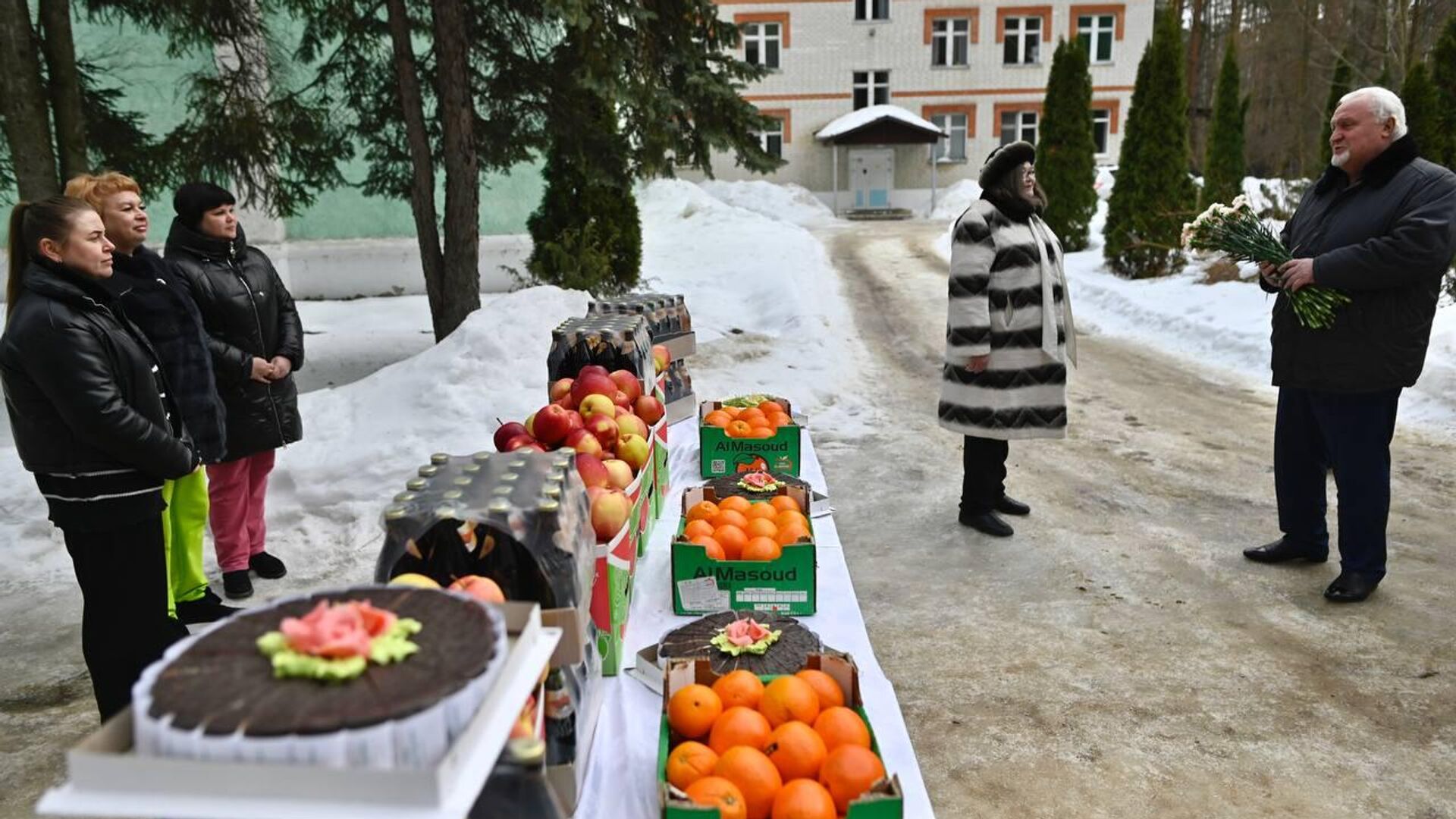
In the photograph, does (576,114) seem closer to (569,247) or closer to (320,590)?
(569,247)

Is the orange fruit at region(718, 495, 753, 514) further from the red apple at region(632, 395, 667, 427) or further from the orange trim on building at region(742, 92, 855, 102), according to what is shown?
the orange trim on building at region(742, 92, 855, 102)

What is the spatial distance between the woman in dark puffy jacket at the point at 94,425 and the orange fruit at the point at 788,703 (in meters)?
2.02

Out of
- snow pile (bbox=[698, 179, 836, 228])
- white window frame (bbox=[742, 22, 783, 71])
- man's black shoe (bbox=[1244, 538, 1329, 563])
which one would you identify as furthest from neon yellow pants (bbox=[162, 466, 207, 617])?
white window frame (bbox=[742, 22, 783, 71])

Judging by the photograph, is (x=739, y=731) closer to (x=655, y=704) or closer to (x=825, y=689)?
(x=825, y=689)

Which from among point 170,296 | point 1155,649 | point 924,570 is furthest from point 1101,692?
point 170,296

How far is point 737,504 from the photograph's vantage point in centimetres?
300

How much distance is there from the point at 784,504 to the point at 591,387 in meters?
0.71

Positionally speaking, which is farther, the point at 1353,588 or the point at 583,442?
the point at 1353,588

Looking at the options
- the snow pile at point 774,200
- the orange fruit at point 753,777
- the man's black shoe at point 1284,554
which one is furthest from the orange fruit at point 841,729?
the snow pile at point 774,200

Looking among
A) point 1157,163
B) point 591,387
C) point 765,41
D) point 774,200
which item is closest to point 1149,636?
point 591,387

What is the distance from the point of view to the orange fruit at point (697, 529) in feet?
9.02

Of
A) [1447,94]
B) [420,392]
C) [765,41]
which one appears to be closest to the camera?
[420,392]

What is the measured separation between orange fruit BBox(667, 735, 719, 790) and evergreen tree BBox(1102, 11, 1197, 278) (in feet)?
50.6

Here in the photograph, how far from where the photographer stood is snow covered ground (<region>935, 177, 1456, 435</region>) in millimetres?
7887
